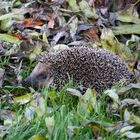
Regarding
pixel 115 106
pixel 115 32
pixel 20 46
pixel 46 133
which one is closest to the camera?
pixel 46 133

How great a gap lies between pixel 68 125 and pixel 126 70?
1346 millimetres

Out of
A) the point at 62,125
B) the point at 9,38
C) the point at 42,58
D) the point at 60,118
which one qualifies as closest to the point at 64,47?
the point at 42,58

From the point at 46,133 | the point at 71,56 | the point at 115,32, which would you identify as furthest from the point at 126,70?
the point at 46,133

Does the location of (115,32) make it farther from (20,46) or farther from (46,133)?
(46,133)

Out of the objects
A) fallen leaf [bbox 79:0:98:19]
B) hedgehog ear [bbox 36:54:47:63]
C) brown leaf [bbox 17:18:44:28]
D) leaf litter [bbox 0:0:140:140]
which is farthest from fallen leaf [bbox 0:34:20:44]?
fallen leaf [bbox 79:0:98:19]

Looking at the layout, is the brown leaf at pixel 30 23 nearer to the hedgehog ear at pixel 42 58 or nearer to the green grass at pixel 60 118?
the hedgehog ear at pixel 42 58

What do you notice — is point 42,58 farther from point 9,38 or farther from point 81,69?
point 9,38

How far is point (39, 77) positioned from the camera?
4.92 metres

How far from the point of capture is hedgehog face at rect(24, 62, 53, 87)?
4.88 metres

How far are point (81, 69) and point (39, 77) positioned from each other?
375 mm

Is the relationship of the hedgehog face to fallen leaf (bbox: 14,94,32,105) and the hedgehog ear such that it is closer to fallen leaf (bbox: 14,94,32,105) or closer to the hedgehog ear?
the hedgehog ear

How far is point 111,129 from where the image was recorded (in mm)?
3801

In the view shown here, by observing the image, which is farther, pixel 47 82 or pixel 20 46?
pixel 20 46

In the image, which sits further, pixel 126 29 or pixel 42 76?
pixel 126 29
